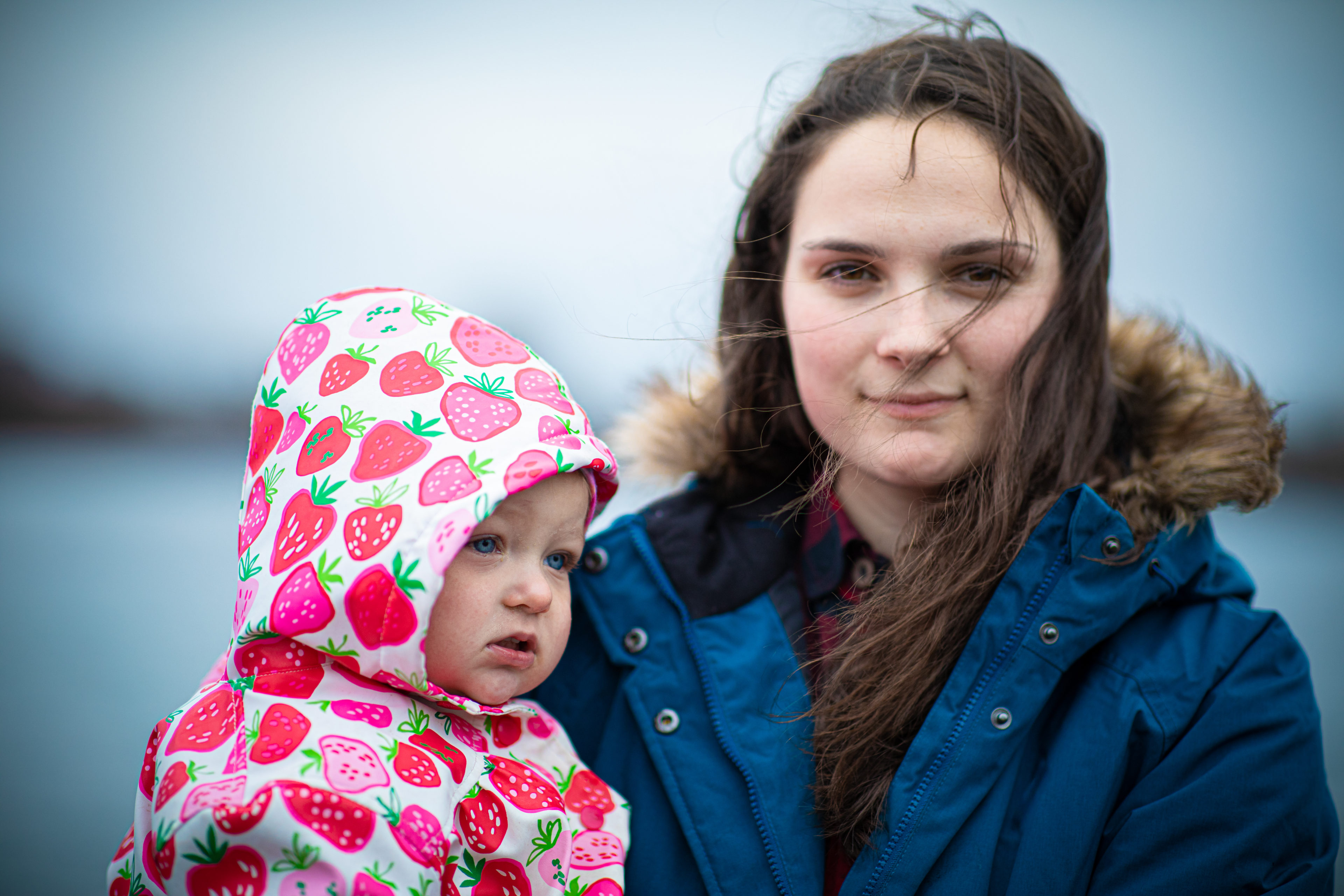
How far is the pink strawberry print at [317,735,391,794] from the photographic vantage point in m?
0.90

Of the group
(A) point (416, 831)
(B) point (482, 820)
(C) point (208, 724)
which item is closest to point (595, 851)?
(B) point (482, 820)

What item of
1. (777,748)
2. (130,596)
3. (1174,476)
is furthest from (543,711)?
(130,596)

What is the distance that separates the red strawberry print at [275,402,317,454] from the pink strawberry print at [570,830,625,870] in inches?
26.6

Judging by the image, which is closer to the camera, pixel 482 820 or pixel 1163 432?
pixel 482 820

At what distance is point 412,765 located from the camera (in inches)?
38.2

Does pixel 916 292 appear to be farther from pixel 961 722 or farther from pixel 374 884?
pixel 374 884

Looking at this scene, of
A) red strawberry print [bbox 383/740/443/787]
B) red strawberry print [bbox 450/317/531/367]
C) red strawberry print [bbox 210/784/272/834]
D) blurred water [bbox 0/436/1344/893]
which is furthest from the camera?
blurred water [bbox 0/436/1344/893]

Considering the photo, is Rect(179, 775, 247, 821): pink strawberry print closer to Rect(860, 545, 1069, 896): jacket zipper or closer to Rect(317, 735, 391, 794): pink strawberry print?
Rect(317, 735, 391, 794): pink strawberry print

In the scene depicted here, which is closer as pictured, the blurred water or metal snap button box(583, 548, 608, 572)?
metal snap button box(583, 548, 608, 572)

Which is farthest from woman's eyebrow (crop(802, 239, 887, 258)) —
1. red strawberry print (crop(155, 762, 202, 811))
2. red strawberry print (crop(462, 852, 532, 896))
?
red strawberry print (crop(155, 762, 202, 811))

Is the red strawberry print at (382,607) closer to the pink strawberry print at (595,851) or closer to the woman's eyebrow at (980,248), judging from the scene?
the pink strawberry print at (595,851)

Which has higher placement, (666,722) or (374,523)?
(374,523)

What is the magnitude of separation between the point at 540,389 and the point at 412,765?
525 millimetres

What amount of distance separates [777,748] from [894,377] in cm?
62
